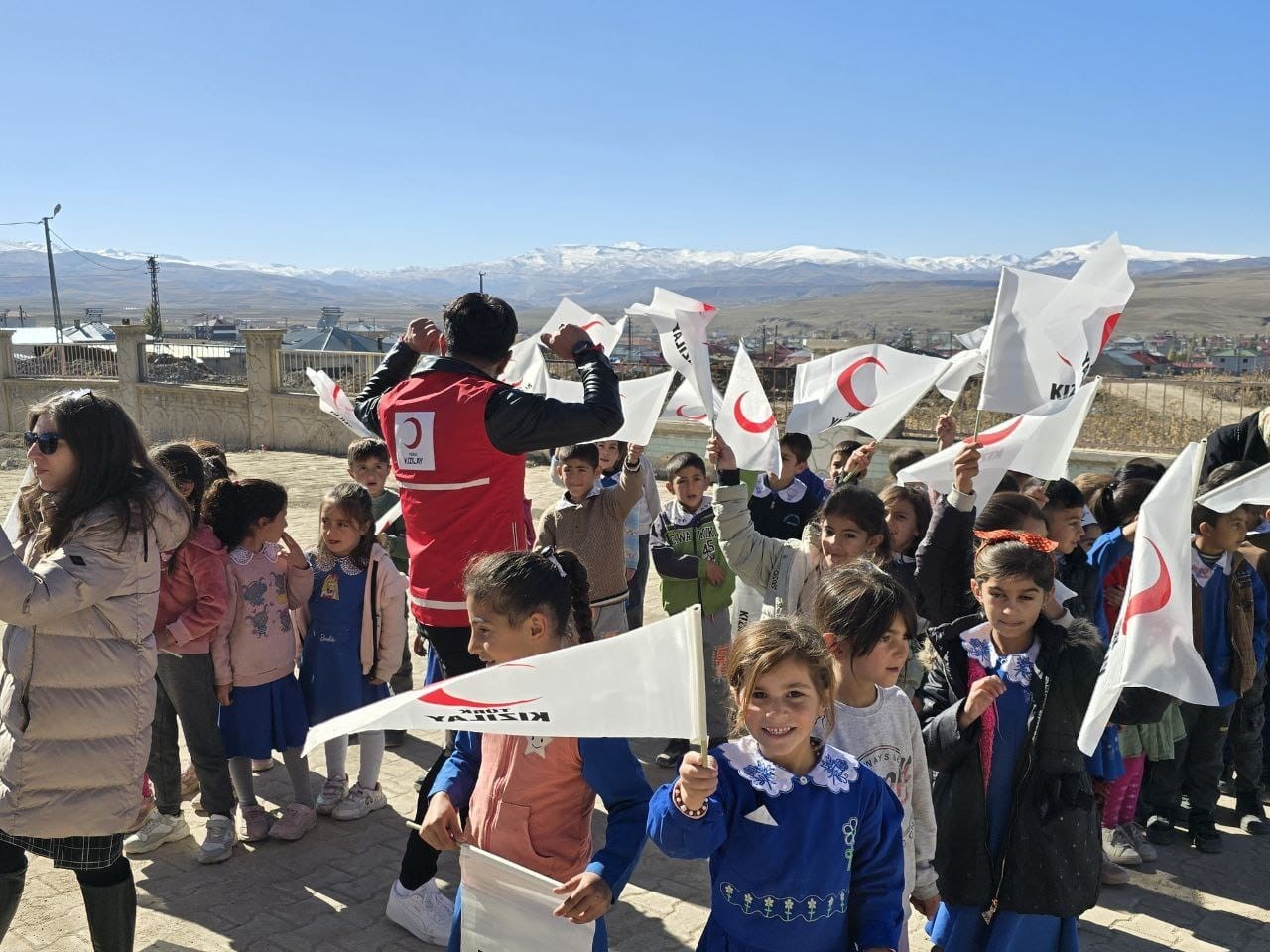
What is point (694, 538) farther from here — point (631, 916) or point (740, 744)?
point (740, 744)

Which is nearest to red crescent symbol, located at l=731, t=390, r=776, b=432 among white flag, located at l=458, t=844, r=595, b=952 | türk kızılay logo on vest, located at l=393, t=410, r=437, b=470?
türk kızılay logo on vest, located at l=393, t=410, r=437, b=470

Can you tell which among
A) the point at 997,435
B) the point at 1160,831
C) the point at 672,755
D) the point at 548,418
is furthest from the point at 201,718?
the point at 1160,831

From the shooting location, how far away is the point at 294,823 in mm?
4488

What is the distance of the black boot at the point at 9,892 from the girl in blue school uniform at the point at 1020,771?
2.61 meters

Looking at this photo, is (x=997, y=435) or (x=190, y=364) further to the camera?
(x=190, y=364)

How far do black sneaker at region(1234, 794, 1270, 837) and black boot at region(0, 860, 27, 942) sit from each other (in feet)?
15.6

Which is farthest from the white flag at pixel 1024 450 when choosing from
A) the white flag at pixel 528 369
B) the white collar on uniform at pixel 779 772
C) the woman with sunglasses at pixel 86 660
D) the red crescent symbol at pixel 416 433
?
the woman with sunglasses at pixel 86 660

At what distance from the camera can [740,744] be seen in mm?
2334

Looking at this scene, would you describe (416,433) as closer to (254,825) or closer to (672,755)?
(254,825)

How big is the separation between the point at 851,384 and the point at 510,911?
4.45 m

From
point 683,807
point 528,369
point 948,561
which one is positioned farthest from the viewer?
point 528,369

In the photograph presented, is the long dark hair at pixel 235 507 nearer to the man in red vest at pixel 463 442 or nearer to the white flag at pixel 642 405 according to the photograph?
the man in red vest at pixel 463 442

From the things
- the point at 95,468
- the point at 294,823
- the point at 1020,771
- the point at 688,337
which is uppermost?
the point at 688,337

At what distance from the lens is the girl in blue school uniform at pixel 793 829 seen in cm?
224
